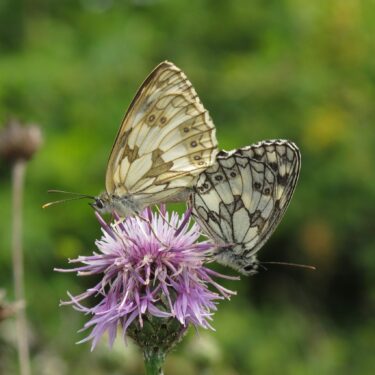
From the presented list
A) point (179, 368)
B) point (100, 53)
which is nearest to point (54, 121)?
point (100, 53)

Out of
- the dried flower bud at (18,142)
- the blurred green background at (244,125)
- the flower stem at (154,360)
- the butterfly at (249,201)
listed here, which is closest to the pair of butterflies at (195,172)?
the butterfly at (249,201)

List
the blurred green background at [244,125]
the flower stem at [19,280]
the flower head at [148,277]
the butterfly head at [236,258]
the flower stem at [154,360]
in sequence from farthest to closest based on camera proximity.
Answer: the blurred green background at [244,125] < the flower stem at [19,280] < the butterfly head at [236,258] < the flower head at [148,277] < the flower stem at [154,360]

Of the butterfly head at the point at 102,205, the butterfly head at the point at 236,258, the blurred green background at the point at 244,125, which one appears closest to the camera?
the butterfly head at the point at 236,258

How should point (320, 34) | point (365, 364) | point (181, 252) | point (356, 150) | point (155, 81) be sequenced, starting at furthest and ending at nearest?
point (320, 34) < point (356, 150) < point (365, 364) < point (155, 81) < point (181, 252)

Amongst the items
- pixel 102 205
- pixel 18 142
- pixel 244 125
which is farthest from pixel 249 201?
pixel 244 125

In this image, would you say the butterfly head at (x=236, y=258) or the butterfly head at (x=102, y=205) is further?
the butterfly head at (x=102, y=205)

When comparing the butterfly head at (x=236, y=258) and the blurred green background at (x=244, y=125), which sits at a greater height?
the blurred green background at (x=244, y=125)

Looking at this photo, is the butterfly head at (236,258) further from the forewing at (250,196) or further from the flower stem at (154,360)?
the flower stem at (154,360)

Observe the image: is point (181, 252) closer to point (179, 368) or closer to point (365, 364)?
point (179, 368)
